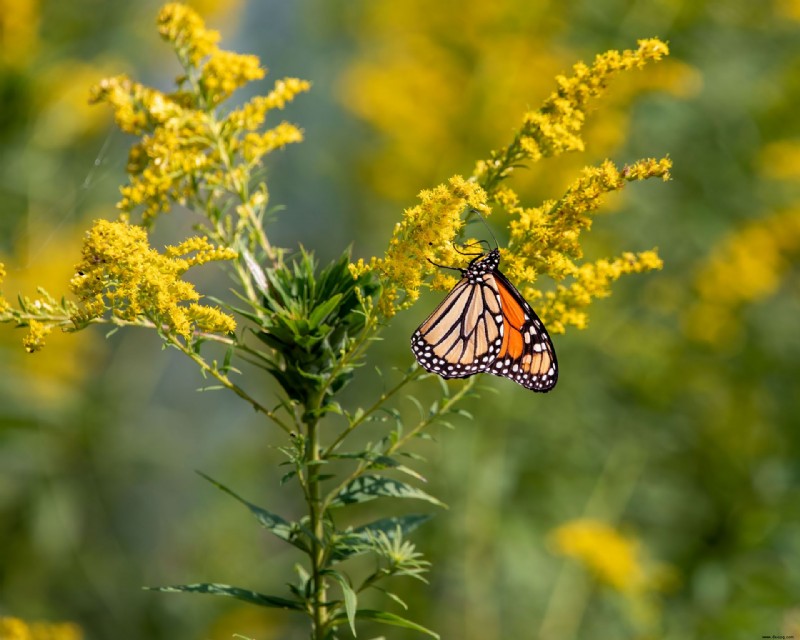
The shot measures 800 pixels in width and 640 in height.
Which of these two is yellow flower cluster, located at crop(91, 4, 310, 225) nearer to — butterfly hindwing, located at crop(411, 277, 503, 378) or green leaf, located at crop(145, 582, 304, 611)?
butterfly hindwing, located at crop(411, 277, 503, 378)

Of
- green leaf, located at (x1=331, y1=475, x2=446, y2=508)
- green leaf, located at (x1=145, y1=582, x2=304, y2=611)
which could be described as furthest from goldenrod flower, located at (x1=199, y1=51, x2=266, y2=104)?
green leaf, located at (x1=145, y1=582, x2=304, y2=611)

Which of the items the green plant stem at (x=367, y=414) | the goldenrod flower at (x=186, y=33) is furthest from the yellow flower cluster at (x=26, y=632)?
the goldenrod flower at (x=186, y=33)

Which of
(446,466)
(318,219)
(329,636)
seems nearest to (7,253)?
(446,466)

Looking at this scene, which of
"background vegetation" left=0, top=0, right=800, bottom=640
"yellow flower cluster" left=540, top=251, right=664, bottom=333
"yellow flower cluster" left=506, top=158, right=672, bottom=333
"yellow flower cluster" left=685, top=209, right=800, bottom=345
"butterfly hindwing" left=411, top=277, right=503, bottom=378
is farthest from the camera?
"yellow flower cluster" left=685, top=209, right=800, bottom=345

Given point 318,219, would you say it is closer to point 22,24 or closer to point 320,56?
point 320,56

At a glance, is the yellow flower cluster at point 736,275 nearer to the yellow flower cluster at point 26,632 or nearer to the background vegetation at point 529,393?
the background vegetation at point 529,393

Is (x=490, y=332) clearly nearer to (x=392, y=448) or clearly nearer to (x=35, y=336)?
(x=392, y=448)

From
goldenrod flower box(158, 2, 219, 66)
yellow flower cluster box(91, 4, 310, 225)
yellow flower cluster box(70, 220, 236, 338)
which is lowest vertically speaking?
yellow flower cluster box(70, 220, 236, 338)
